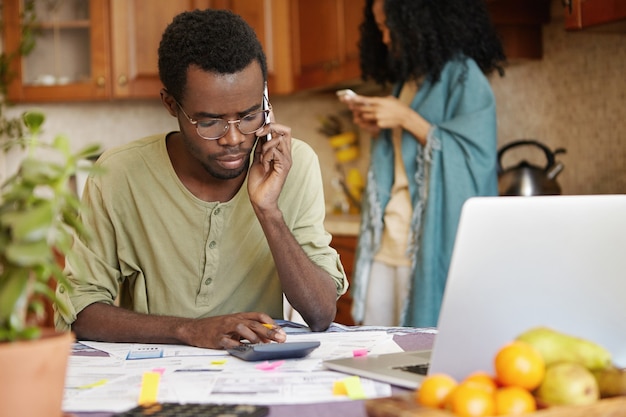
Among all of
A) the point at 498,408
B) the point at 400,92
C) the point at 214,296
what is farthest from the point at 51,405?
the point at 400,92

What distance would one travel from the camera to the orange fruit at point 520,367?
0.83 meters

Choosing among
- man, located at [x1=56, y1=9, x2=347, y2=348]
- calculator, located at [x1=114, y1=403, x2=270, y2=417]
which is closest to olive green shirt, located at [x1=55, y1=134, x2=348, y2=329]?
man, located at [x1=56, y1=9, x2=347, y2=348]

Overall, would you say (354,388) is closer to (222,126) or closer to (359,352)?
(359,352)

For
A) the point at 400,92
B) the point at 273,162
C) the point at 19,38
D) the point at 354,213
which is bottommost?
the point at 354,213

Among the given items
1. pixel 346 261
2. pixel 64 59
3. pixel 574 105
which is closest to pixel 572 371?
pixel 574 105

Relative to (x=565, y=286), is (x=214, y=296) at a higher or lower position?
lower

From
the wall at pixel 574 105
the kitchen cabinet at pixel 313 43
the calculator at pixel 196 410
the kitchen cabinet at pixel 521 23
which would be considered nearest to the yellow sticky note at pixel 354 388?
the calculator at pixel 196 410

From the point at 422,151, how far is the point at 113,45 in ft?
7.17

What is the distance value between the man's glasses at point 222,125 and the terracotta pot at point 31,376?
33.4 inches

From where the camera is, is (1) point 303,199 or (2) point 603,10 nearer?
(1) point 303,199

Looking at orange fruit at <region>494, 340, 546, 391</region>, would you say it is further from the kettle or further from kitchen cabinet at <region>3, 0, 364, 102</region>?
kitchen cabinet at <region>3, 0, 364, 102</region>

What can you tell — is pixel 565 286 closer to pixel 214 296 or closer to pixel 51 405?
pixel 51 405

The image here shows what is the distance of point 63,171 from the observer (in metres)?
0.79

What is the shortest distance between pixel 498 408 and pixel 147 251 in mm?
1071
